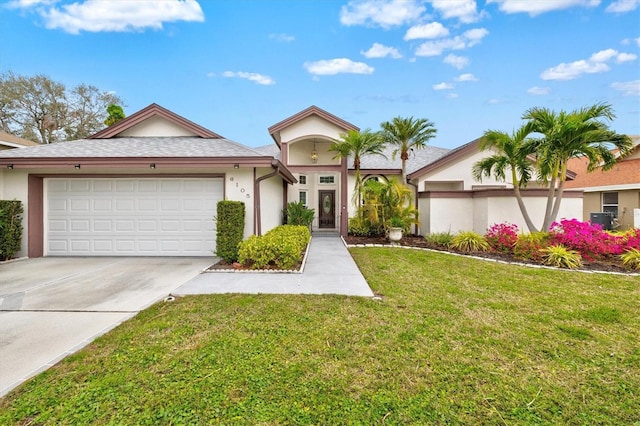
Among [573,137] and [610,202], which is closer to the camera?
[573,137]

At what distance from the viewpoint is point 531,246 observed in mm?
8812

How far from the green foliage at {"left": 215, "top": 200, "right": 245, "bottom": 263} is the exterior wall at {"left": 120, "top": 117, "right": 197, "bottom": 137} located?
5.31 m

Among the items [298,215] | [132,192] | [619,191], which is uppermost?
[619,191]

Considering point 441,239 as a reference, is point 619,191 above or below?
above

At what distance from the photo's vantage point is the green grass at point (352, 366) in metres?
2.39

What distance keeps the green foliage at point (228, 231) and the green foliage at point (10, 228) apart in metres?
6.15

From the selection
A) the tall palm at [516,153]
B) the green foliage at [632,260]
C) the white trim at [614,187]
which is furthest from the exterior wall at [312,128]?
the white trim at [614,187]

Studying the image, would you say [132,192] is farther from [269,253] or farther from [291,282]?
[291,282]

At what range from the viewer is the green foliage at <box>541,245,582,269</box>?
25.7 ft

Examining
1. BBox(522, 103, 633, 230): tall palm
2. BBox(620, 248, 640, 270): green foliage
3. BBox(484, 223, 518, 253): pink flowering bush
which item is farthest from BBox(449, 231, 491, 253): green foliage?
BBox(620, 248, 640, 270): green foliage

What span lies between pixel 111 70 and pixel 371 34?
17396 millimetres

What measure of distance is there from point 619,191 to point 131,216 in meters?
23.8

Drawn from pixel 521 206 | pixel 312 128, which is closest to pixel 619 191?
pixel 521 206

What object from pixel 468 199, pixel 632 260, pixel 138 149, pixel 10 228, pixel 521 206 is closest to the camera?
pixel 632 260
